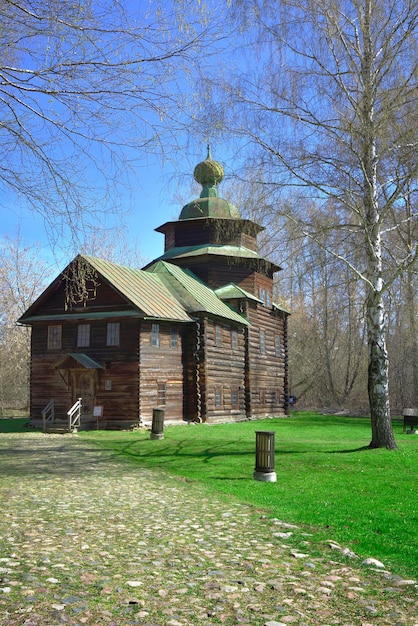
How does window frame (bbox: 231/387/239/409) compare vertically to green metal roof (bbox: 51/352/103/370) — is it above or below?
below

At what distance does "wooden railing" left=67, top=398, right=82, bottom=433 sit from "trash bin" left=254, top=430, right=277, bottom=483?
15382 mm

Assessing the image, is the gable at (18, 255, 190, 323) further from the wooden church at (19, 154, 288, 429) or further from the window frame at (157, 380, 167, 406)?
the window frame at (157, 380, 167, 406)

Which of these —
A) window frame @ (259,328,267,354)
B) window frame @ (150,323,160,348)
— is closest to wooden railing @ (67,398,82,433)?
window frame @ (150,323,160,348)

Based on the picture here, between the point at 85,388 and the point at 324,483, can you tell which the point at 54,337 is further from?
the point at 324,483

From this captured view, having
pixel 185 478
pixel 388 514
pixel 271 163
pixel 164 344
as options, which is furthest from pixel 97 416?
pixel 388 514

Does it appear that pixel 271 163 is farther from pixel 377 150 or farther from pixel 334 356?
pixel 334 356

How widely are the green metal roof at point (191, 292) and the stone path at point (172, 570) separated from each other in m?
21.0

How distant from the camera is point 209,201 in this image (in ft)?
128

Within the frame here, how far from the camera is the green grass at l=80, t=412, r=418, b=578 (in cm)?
725

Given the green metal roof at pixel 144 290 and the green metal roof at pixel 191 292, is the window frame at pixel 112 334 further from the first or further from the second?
the green metal roof at pixel 191 292

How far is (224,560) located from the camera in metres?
5.95

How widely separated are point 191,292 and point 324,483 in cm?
2095

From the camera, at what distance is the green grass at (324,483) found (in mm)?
7247

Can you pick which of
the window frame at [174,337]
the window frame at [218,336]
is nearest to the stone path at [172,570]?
the window frame at [174,337]
